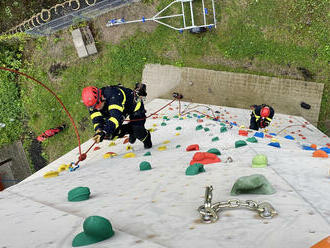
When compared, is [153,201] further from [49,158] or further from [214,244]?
[49,158]

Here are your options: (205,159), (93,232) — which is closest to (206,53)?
(205,159)

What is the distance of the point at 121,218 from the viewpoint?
5.15 feet

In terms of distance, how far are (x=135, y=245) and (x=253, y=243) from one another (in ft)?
1.85

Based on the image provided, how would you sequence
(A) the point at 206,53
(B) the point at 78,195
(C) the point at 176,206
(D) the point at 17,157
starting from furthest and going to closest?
(D) the point at 17,157
(A) the point at 206,53
(B) the point at 78,195
(C) the point at 176,206

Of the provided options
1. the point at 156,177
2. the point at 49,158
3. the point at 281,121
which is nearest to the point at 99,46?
the point at 49,158

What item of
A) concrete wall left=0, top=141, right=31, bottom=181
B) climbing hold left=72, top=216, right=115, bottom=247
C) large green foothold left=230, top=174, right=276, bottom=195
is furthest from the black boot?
concrete wall left=0, top=141, right=31, bottom=181

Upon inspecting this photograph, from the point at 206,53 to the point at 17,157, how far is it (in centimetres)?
677

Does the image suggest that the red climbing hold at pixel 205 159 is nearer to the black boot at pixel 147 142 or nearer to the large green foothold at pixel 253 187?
the large green foothold at pixel 253 187

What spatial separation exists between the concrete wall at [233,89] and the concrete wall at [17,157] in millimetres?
4685

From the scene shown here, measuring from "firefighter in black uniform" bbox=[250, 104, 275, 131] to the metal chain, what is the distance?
372 cm

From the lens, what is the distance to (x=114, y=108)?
3617 mm

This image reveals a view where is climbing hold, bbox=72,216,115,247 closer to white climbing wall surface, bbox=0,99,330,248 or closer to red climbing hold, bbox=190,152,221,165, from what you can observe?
white climbing wall surface, bbox=0,99,330,248

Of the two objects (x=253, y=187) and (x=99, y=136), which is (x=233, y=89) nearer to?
(x=99, y=136)

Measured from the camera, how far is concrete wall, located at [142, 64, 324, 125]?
20.2 ft
